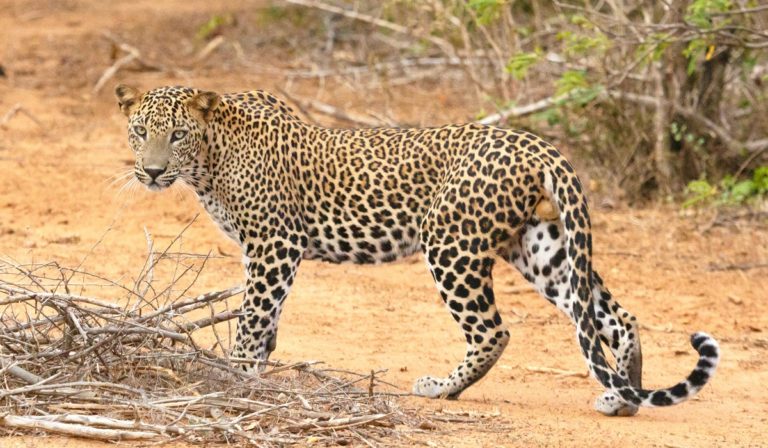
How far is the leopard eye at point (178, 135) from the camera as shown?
823cm

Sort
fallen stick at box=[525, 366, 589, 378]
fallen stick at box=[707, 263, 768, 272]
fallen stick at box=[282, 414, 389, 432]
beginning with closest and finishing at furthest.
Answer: fallen stick at box=[282, 414, 389, 432]
fallen stick at box=[525, 366, 589, 378]
fallen stick at box=[707, 263, 768, 272]

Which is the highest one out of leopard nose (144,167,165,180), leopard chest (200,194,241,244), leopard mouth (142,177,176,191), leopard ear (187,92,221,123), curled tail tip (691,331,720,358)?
leopard ear (187,92,221,123)

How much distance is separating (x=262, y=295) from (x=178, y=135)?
1119 millimetres

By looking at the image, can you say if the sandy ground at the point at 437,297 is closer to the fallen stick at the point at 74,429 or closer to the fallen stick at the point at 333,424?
the fallen stick at the point at 74,429

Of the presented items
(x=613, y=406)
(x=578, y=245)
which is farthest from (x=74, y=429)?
(x=613, y=406)

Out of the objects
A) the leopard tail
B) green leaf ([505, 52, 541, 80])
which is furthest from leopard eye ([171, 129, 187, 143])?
green leaf ([505, 52, 541, 80])

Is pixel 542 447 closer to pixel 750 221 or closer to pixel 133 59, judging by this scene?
pixel 750 221

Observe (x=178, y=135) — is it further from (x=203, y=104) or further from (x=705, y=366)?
(x=705, y=366)

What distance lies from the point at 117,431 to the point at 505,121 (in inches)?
314

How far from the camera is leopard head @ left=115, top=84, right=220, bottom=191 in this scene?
8133mm

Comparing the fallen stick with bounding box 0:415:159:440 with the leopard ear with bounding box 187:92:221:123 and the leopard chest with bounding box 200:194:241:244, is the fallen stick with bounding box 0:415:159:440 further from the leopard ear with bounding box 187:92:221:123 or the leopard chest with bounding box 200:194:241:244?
the leopard ear with bounding box 187:92:221:123

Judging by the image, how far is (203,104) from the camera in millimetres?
8320

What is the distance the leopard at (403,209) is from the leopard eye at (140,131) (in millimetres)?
20

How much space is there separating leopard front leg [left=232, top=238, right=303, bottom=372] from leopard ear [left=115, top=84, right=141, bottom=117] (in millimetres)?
1209
